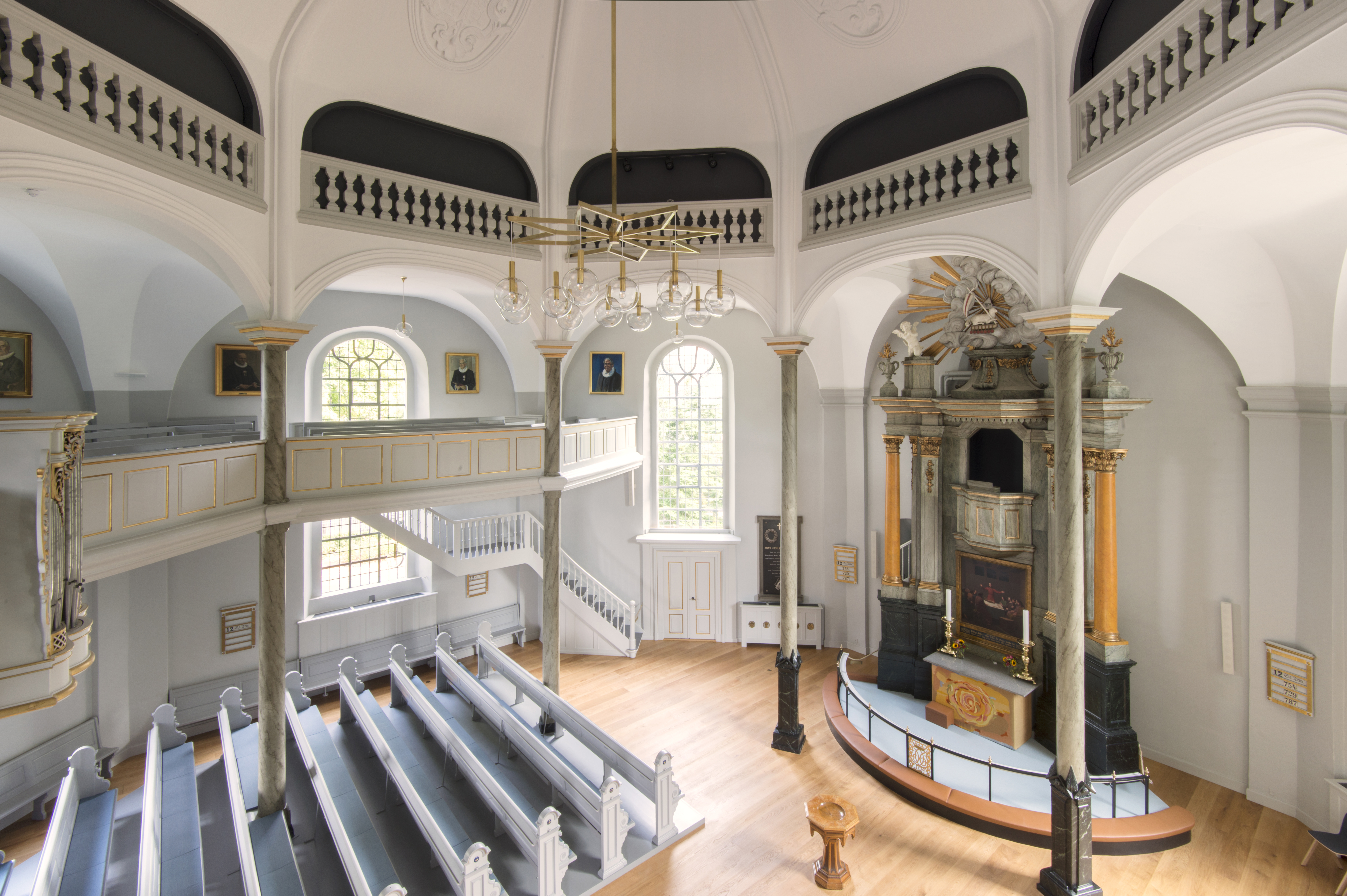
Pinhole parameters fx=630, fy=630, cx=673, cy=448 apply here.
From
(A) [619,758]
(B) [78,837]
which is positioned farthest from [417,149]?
(B) [78,837]

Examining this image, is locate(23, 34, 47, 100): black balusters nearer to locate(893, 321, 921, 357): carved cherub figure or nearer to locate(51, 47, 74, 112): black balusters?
locate(51, 47, 74, 112): black balusters

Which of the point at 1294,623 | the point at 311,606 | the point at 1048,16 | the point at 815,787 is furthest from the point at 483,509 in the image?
the point at 1294,623

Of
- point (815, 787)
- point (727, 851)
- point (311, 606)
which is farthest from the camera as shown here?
point (311, 606)

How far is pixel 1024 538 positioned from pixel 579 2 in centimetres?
909

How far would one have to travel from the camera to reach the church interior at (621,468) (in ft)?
17.0

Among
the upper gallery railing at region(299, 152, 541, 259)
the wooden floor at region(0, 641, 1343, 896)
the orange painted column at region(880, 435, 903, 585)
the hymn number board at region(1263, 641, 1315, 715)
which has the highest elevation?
the upper gallery railing at region(299, 152, 541, 259)

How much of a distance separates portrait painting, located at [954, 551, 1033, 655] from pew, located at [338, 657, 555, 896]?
6.31m

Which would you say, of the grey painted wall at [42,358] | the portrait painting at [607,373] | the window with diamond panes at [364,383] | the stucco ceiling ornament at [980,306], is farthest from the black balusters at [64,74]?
the stucco ceiling ornament at [980,306]

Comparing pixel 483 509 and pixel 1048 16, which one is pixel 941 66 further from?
pixel 483 509

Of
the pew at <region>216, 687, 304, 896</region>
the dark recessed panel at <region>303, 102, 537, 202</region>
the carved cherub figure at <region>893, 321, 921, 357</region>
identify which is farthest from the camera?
the carved cherub figure at <region>893, 321, 921, 357</region>

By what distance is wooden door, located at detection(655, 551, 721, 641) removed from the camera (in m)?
12.7

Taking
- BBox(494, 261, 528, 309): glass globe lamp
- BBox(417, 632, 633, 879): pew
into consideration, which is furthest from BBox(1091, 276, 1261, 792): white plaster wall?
BBox(494, 261, 528, 309): glass globe lamp

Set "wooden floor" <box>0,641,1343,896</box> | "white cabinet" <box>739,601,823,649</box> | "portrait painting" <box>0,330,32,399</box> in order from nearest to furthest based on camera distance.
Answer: "wooden floor" <box>0,641,1343,896</box> < "portrait painting" <box>0,330,32,399</box> < "white cabinet" <box>739,601,823,649</box>

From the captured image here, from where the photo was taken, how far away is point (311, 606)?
1106cm
